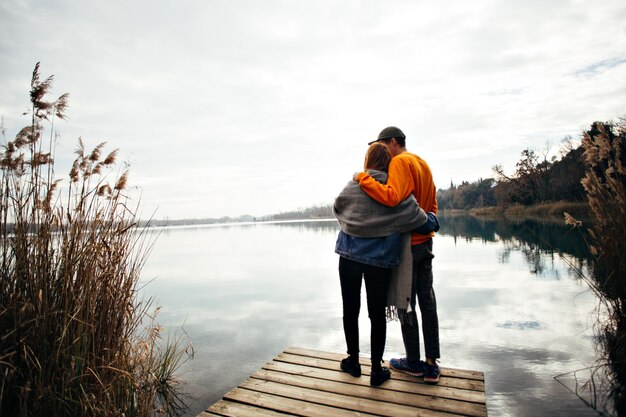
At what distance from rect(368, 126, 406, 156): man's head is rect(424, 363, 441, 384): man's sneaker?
167cm

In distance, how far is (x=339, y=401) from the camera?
2.41 meters

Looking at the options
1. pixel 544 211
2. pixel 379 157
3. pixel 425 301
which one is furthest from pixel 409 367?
pixel 544 211

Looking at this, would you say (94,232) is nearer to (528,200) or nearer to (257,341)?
(257,341)

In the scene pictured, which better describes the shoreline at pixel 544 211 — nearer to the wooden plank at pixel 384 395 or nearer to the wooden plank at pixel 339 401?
the wooden plank at pixel 384 395

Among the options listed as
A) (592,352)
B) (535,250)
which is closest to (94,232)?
(592,352)

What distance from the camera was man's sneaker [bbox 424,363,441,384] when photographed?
2.63 metres

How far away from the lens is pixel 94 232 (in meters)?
2.28

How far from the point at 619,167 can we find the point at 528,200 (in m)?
40.8

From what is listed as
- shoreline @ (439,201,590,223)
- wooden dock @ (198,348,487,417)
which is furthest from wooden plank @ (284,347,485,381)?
shoreline @ (439,201,590,223)

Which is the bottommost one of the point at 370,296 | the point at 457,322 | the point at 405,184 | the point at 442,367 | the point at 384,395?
the point at 457,322

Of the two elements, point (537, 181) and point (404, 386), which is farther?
point (537, 181)

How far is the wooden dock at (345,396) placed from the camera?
89.9 inches

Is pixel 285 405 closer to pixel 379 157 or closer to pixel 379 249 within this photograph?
pixel 379 249

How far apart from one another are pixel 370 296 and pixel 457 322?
4238 millimetres
